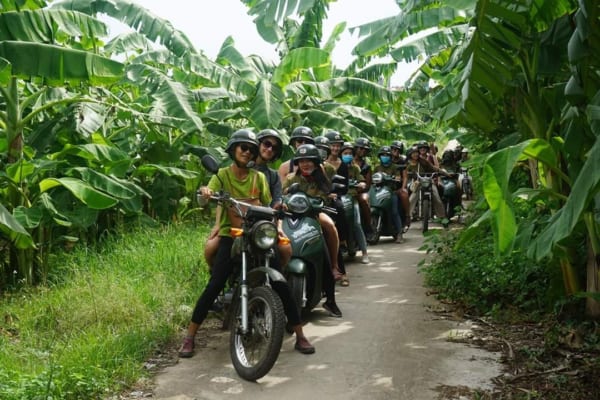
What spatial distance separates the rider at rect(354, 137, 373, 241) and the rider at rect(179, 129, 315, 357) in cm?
416

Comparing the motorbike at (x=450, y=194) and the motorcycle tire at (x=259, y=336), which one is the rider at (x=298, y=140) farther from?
Result: the motorbike at (x=450, y=194)

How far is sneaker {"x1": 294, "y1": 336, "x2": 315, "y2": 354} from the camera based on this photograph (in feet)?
15.4

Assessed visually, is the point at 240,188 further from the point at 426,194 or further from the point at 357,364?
the point at 426,194

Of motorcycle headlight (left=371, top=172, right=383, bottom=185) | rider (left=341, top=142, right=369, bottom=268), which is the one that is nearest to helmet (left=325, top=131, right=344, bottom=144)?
rider (left=341, top=142, right=369, bottom=268)

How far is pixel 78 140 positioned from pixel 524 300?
596 cm

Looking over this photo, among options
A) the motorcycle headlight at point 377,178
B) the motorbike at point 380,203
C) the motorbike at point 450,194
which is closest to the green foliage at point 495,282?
the motorbike at point 380,203

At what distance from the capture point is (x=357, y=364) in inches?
176

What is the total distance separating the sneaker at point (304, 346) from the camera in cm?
469

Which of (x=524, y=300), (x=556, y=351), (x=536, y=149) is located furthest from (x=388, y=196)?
(x=536, y=149)

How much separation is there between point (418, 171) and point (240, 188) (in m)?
7.78

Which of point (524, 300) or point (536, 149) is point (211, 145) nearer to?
point (524, 300)

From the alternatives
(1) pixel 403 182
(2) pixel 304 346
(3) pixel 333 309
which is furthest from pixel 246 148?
(1) pixel 403 182

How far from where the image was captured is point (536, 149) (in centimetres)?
357

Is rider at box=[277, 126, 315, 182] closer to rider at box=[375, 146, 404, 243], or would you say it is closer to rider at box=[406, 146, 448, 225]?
rider at box=[375, 146, 404, 243]
